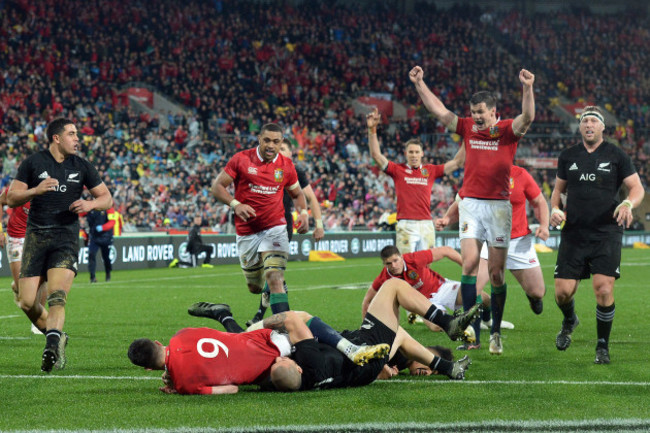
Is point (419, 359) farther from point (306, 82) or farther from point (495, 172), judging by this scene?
point (306, 82)

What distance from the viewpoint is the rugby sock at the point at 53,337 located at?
27.4ft

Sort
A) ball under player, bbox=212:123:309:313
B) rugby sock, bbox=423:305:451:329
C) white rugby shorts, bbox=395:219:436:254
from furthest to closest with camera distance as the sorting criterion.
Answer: white rugby shorts, bbox=395:219:436:254 → ball under player, bbox=212:123:309:313 → rugby sock, bbox=423:305:451:329

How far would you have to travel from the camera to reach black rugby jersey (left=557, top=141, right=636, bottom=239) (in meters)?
9.23

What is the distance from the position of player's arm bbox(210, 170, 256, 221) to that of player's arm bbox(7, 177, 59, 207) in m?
2.70

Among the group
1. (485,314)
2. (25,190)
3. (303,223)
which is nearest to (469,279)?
(485,314)

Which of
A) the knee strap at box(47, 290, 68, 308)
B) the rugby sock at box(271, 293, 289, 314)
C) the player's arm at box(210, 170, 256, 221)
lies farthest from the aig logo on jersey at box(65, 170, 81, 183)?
the rugby sock at box(271, 293, 289, 314)

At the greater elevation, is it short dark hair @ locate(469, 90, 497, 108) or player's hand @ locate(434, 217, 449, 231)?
short dark hair @ locate(469, 90, 497, 108)

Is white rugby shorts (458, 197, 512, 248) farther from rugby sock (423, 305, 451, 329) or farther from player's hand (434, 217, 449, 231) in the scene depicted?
rugby sock (423, 305, 451, 329)

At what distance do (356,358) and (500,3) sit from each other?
56.9 meters

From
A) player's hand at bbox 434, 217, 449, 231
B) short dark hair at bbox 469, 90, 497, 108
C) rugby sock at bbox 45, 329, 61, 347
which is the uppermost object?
short dark hair at bbox 469, 90, 497, 108

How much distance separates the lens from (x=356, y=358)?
279 inches

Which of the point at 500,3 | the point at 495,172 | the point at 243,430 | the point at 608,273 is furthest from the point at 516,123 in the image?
the point at 500,3

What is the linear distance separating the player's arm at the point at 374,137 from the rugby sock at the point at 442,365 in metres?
4.05

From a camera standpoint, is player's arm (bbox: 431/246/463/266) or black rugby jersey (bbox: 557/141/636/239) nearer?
black rugby jersey (bbox: 557/141/636/239)
